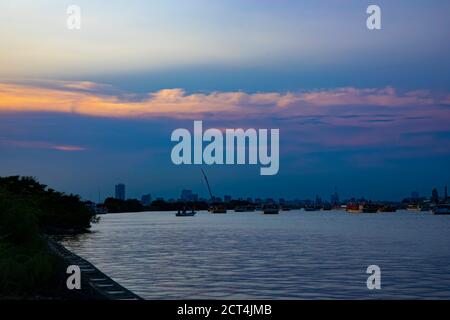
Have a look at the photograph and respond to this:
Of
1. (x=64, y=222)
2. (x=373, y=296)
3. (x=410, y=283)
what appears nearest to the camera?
(x=373, y=296)

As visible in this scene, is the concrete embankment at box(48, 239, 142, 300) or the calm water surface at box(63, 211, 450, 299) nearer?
the concrete embankment at box(48, 239, 142, 300)

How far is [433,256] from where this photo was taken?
67.2m

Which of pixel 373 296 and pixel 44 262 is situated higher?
pixel 44 262

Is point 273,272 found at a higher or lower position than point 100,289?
lower

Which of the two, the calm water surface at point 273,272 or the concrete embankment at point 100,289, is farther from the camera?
the calm water surface at point 273,272

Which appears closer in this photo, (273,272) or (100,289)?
(100,289)

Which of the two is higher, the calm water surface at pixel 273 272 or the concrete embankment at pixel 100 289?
the concrete embankment at pixel 100 289

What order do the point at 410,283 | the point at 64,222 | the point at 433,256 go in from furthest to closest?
1. the point at 64,222
2. the point at 433,256
3. the point at 410,283

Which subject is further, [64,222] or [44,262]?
[64,222]

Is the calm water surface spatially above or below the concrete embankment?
below
